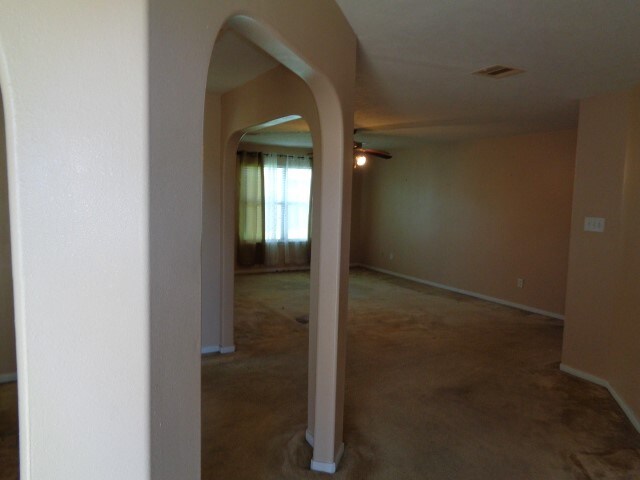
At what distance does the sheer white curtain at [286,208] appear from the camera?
24.1ft

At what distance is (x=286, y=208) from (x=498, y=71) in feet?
16.6

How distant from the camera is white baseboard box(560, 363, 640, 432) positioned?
8.97ft

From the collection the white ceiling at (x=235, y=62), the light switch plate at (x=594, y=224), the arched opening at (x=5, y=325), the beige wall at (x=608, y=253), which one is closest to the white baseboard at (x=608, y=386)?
the beige wall at (x=608, y=253)

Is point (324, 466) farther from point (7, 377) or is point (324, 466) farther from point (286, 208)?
point (286, 208)

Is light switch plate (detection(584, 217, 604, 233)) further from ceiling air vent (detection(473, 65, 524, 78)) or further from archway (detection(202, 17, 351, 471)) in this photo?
archway (detection(202, 17, 351, 471))

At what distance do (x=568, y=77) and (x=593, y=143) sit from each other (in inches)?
29.4

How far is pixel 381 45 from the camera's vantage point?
2.29 meters

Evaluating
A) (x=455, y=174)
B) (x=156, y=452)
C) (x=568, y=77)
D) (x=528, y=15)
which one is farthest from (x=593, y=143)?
(x=156, y=452)

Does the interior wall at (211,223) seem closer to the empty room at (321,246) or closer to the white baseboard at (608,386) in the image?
the empty room at (321,246)

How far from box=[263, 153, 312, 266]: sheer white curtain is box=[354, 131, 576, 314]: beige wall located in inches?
55.3

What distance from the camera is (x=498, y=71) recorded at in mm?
2756

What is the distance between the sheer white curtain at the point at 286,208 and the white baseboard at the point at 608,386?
483 cm

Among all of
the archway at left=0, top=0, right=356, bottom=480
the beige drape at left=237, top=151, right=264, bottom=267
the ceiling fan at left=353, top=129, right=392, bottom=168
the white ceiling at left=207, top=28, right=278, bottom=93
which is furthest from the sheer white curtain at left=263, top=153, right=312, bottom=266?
the archway at left=0, top=0, right=356, bottom=480

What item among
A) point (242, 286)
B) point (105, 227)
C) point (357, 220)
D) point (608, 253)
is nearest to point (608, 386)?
point (608, 253)
